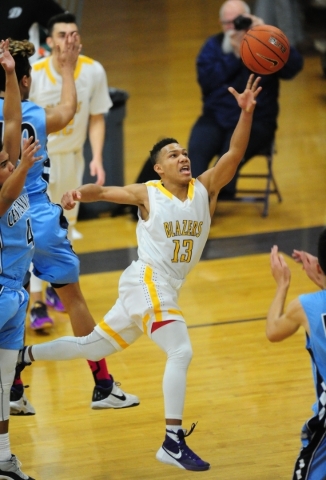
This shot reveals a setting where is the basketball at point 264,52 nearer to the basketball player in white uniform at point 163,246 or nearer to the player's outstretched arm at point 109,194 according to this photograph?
the basketball player in white uniform at point 163,246

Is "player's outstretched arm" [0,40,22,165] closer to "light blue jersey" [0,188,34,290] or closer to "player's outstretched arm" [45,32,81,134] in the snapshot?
"light blue jersey" [0,188,34,290]

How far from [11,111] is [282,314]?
172cm

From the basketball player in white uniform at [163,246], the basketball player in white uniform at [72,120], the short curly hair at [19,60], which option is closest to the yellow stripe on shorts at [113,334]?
the basketball player in white uniform at [163,246]

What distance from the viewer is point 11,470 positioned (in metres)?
4.49

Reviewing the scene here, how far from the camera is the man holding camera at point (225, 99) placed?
9094mm

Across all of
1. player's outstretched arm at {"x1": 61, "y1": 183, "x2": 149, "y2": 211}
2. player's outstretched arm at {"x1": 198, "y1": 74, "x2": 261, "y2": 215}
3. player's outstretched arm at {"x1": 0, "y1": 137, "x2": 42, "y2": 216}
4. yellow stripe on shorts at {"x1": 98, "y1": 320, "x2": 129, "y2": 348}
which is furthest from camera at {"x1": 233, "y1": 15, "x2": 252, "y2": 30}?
player's outstretched arm at {"x1": 0, "y1": 137, "x2": 42, "y2": 216}

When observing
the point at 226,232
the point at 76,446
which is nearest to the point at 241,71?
the point at 226,232

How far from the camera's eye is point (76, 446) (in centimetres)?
504

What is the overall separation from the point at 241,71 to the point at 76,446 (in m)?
5.08

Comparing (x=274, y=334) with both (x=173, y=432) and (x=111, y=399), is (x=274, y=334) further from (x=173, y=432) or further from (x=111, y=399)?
(x=111, y=399)

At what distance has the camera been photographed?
343 inches

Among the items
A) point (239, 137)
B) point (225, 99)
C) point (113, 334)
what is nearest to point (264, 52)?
point (239, 137)

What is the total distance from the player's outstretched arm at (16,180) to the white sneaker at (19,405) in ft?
4.73

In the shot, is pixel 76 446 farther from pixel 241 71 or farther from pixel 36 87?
pixel 241 71
